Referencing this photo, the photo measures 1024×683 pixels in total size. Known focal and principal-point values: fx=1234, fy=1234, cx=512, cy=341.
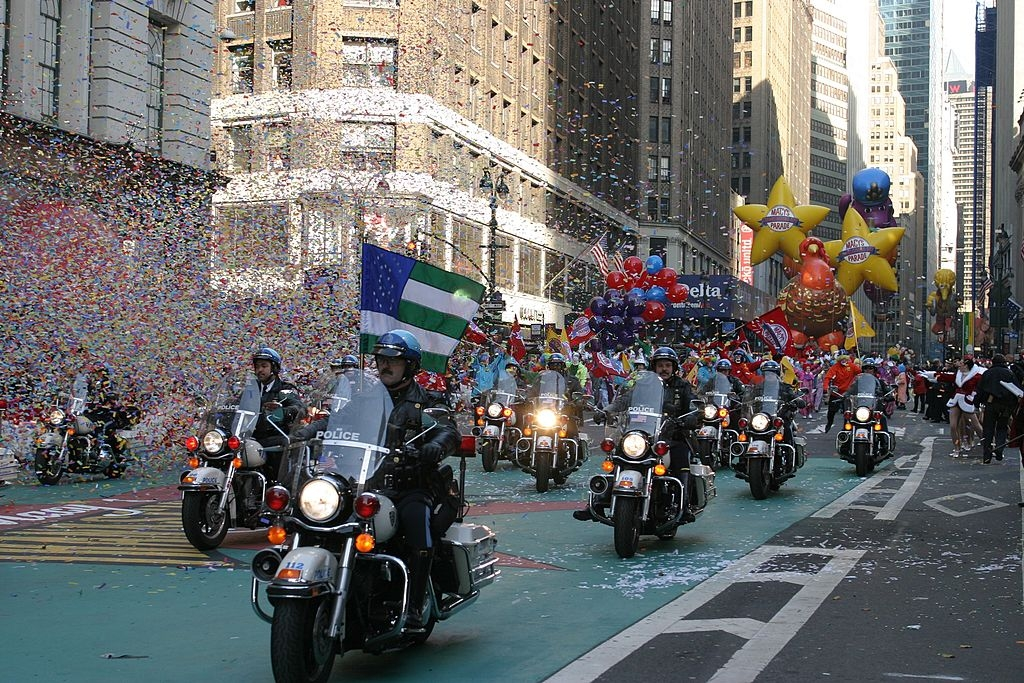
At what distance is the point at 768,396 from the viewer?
1647 centimetres

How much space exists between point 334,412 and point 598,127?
68.7 metres

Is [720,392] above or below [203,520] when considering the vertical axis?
above

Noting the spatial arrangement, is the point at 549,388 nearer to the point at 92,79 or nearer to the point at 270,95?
the point at 92,79

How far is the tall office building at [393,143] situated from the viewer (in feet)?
126

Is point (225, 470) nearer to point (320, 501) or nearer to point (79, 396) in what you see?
point (320, 501)

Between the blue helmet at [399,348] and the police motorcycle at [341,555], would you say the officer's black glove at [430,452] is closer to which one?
the police motorcycle at [341,555]

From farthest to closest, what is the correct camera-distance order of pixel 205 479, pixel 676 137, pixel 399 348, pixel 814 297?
pixel 676 137 → pixel 814 297 → pixel 205 479 → pixel 399 348

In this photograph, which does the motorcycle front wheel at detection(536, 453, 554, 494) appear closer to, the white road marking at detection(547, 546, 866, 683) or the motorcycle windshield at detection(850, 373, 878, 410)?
the white road marking at detection(547, 546, 866, 683)

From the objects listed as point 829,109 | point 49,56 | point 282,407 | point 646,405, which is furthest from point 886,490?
point 829,109

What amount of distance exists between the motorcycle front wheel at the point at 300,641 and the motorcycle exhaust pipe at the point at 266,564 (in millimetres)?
345

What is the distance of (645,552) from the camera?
10.9 m

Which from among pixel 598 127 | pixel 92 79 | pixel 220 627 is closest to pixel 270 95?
pixel 92 79

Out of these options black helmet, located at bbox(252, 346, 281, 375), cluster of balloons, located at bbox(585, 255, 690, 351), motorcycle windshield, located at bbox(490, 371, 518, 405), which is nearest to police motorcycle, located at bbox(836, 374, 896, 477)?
motorcycle windshield, located at bbox(490, 371, 518, 405)

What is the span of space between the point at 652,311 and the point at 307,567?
31531 millimetres
